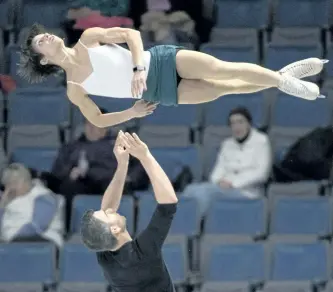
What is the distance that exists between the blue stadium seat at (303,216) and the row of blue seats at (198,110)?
0.96 meters

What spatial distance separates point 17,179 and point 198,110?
1.79 meters

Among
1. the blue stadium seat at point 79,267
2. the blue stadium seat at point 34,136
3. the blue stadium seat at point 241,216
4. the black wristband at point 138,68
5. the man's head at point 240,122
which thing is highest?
the black wristband at point 138,68

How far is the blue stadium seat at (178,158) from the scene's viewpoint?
8703mm

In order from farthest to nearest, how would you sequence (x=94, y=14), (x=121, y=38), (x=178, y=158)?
1. (x=94, y=14)
2. (x=178, y=158)
3. (x=121, y=38)

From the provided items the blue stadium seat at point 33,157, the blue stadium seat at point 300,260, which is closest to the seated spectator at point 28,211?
the blue stadium seat at point 33,157

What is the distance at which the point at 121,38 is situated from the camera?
239 inches

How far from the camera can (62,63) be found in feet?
20.3

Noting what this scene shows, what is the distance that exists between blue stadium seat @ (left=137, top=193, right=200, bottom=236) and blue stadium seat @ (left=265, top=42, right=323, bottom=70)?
1.89 meters

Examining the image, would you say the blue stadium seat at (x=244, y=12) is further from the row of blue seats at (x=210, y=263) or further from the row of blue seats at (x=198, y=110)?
the row of blue seats at (x=210, y=263)

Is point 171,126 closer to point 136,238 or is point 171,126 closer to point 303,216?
point 303,216

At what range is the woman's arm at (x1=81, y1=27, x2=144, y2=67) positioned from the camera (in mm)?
6006

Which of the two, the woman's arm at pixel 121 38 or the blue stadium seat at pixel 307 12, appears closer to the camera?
the woman's arm at pixel 121 38

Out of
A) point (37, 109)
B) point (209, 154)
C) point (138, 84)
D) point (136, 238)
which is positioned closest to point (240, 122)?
point (209, 154)

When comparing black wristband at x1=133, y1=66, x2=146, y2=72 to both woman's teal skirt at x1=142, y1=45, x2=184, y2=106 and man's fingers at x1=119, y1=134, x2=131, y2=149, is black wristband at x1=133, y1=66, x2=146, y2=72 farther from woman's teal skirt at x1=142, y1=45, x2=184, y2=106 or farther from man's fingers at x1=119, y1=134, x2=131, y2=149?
man's fingers at x1=119, y1=134, x2=131, y2=149
